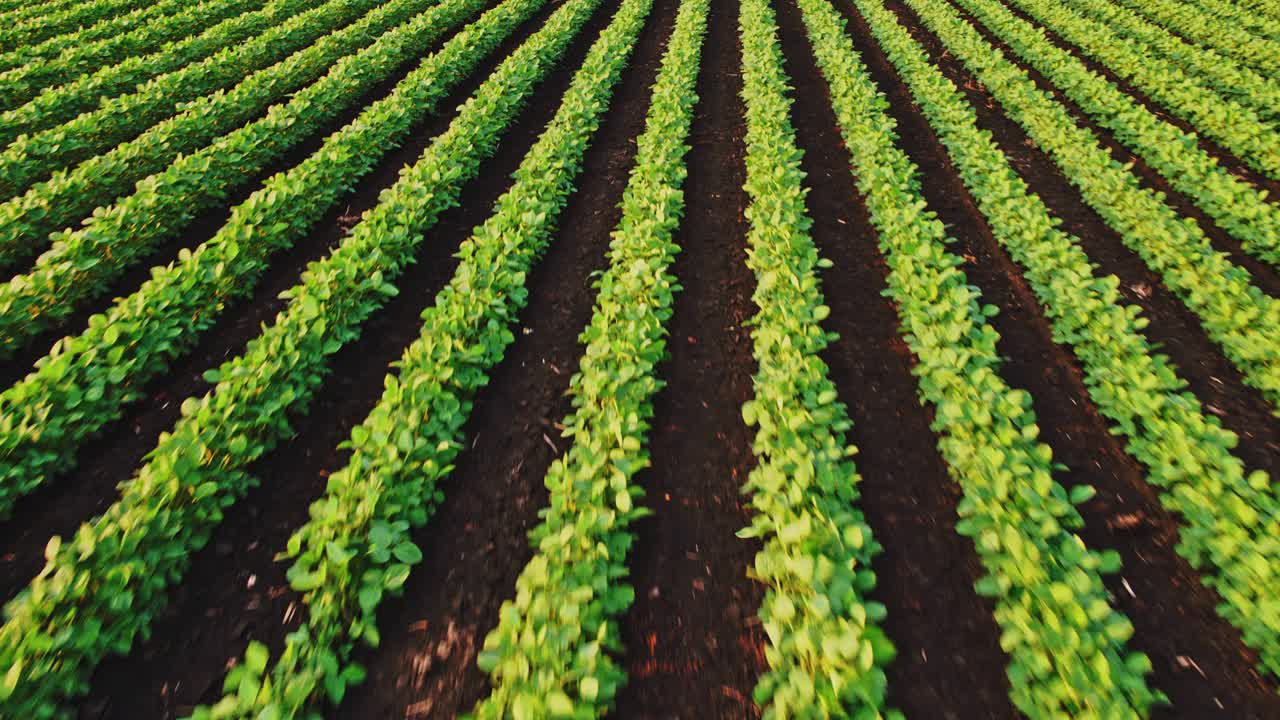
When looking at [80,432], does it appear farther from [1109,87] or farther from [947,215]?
[1109,87]

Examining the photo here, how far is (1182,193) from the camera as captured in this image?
6.94 m

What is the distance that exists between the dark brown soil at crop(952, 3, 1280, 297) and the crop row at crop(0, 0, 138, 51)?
2027cm

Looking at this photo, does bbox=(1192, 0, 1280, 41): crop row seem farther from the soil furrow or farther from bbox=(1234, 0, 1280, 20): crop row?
the soil furrow

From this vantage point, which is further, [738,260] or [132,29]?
[132,29]

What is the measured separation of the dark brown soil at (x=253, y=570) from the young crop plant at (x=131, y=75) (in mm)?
5988

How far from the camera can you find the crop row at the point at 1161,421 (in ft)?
9.91

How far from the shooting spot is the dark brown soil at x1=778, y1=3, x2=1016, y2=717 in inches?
114

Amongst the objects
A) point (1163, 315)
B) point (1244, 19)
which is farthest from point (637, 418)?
point (1244, 19)

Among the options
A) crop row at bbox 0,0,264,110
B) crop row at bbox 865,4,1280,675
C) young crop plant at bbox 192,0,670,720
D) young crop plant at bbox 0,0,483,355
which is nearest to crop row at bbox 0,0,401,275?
young crop plant at bbox 0,0,483,355

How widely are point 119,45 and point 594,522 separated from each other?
14927 mm

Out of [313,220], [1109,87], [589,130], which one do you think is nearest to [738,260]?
[589,130]

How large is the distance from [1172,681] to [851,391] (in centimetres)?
241

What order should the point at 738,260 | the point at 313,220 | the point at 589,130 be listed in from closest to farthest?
1. the point at 738,260
2. the point at 313,220
3. the point at 589,130

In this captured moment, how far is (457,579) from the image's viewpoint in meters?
3.30
